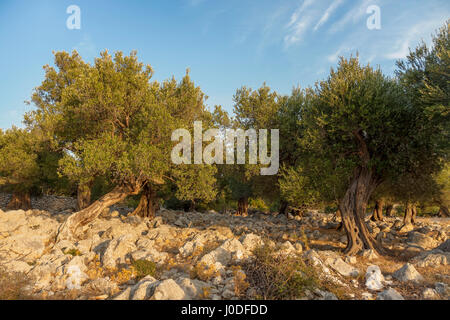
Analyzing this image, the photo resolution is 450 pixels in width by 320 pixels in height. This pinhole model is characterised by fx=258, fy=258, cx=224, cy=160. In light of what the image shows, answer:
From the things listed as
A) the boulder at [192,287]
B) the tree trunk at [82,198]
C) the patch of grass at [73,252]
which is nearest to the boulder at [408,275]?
the boulder at [192,287]

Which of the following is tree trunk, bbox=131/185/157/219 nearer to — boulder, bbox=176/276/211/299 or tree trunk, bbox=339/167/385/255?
tree trunk, bbox=339/167/385/255

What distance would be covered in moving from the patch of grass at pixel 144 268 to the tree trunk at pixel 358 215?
9.82 meters

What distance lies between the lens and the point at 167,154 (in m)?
15.0

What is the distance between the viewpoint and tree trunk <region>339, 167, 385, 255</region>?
43.9 feet

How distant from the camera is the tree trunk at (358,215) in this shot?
13.4 m

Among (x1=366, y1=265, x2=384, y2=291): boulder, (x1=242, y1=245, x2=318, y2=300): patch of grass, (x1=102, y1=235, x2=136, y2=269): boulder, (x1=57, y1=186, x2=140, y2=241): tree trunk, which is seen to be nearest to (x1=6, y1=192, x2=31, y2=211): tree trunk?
(x1=57, y1=186, x2=140, y2=241): tree trunk

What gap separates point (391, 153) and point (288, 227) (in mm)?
10352

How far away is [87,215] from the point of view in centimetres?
1514

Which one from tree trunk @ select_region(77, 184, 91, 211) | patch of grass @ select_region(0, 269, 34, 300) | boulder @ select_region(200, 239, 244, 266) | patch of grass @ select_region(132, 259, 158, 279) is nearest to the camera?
patch of grass @ select_region(0, 269, 34, 300)

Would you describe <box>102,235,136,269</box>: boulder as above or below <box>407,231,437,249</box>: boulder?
above

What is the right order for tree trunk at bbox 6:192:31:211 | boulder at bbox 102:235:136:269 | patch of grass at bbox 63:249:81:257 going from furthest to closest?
tree trunk at bbox 6:192:31:211 < patch of grass at bbox 63:249:81:257 < boulder at bbox 102:235:136:269

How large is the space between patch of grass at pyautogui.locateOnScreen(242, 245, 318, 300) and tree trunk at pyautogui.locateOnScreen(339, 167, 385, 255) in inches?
273

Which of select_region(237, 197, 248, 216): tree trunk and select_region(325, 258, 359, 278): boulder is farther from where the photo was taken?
select_region(237, 197, 248, 216): tree trunk
